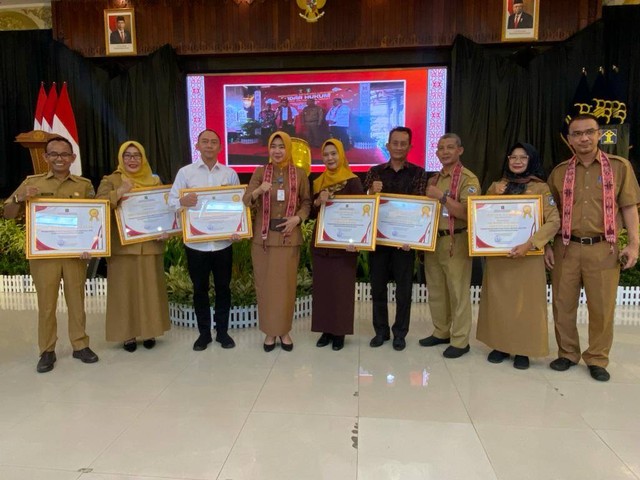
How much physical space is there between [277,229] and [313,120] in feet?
11.8

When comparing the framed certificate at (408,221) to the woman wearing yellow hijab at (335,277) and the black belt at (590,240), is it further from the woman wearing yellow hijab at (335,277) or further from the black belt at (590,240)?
the black belt at (590,240)

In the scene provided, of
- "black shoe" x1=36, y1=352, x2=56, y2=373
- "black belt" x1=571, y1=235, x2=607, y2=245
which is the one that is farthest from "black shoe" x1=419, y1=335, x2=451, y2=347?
"black shoe" x1=36, y1=352, x2=56, y2=373

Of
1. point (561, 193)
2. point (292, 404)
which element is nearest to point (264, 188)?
point (292, 404)

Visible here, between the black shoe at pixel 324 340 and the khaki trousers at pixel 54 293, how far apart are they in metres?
1.59

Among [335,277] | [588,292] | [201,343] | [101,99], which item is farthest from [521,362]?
[101,99]

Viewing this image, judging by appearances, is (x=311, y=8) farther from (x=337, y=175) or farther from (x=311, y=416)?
(x=311, y=416)

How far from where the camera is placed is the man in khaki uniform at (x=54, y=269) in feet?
9.32

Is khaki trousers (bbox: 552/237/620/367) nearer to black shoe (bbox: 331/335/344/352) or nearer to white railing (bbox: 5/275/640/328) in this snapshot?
white railing (bbox: 5/275/640/328)

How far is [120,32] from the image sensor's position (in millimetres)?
6047

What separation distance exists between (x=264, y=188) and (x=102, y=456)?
5.62ft

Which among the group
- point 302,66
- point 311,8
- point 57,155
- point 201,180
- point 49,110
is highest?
point 311,8

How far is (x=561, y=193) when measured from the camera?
2766 millimetres

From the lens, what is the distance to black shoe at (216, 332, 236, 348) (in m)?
3.28

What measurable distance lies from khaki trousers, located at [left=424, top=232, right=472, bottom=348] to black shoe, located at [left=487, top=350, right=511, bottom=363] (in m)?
0.18
